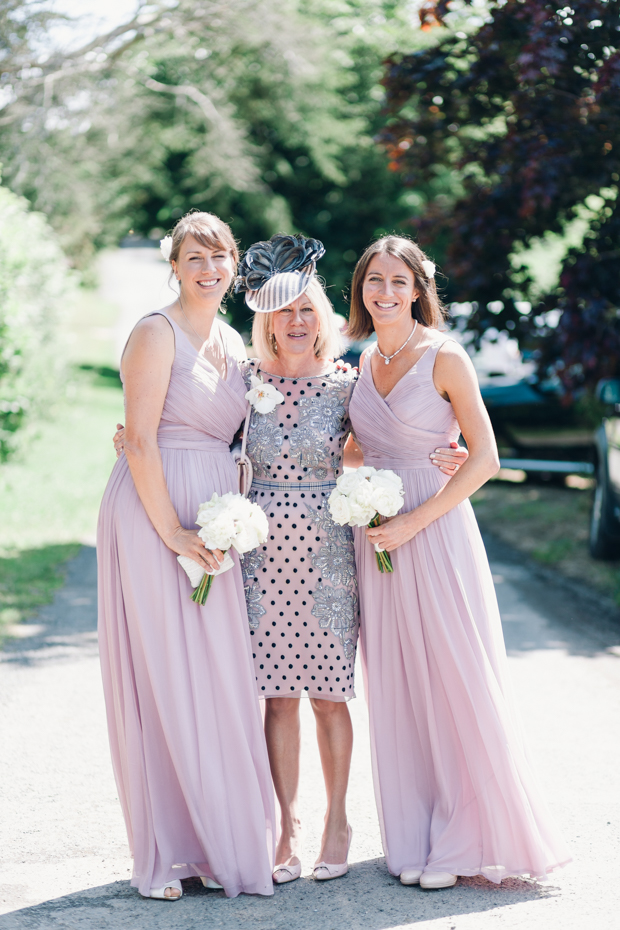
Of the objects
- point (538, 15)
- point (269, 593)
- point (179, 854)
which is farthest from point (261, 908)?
point (538, 15)

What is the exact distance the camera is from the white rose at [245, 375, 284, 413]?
3576 mm

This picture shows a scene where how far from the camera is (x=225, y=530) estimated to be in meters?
3.26

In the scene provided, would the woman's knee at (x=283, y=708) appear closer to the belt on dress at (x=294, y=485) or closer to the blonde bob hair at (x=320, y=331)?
the belt on dress at (x=294, y=485)

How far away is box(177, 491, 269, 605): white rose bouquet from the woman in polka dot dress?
22cm

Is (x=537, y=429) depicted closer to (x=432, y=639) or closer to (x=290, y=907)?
(x=432, y=639)

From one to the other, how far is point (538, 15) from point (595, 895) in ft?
19.7

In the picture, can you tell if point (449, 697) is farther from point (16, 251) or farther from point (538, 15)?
point (16, 251)

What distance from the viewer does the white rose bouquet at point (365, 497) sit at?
10.9ft

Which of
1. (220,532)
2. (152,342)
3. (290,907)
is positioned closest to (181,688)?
(220,532)

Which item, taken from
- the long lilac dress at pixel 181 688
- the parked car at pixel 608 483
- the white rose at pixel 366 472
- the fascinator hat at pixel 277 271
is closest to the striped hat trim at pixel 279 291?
the fascinator hat at pixel 277 271

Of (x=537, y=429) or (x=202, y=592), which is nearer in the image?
(x=202, y=592)

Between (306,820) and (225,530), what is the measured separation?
4.78 ft

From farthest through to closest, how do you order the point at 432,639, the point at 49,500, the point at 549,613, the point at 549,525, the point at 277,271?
1. the point at 49,500
2. the point at 549,525
3. the point at 549,613
4. the point at 277,271
5. the point at 432,639

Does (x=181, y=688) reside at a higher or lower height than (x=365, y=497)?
lower
